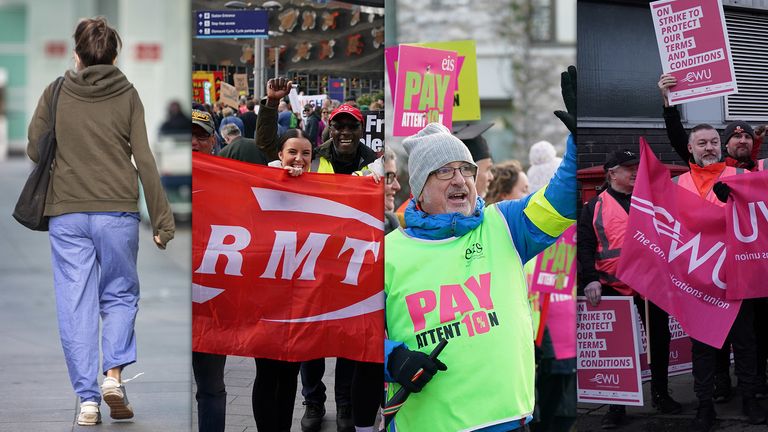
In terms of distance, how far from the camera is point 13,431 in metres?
5.15

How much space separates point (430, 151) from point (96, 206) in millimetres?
1903

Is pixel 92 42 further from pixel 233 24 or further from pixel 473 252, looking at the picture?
pixel 473 252

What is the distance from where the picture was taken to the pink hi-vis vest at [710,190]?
4.05m

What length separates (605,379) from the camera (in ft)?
13.4

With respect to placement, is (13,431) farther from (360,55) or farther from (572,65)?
(572,65)

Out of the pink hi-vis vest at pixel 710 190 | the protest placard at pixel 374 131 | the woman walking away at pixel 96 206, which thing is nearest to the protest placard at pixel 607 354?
the pink hi-vis vest at pixel 710 190

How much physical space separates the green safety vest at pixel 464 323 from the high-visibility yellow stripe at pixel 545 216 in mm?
129

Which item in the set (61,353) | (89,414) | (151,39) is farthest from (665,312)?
(151,39)

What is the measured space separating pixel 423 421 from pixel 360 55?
1.17 m

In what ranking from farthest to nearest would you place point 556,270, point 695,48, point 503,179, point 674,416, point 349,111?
point 503,179 → point 556,270 → point 674,416 → point 695,48 → point 349,111

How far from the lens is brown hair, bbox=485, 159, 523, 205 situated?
4.25 m

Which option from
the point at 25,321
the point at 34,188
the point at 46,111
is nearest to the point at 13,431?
the point at 34,188

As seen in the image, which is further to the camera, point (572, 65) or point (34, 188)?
point (34, 188)

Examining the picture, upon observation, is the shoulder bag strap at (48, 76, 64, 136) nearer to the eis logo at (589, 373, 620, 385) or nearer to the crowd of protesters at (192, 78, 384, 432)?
the crowd of protesters at (192, 78, 384, 432)
